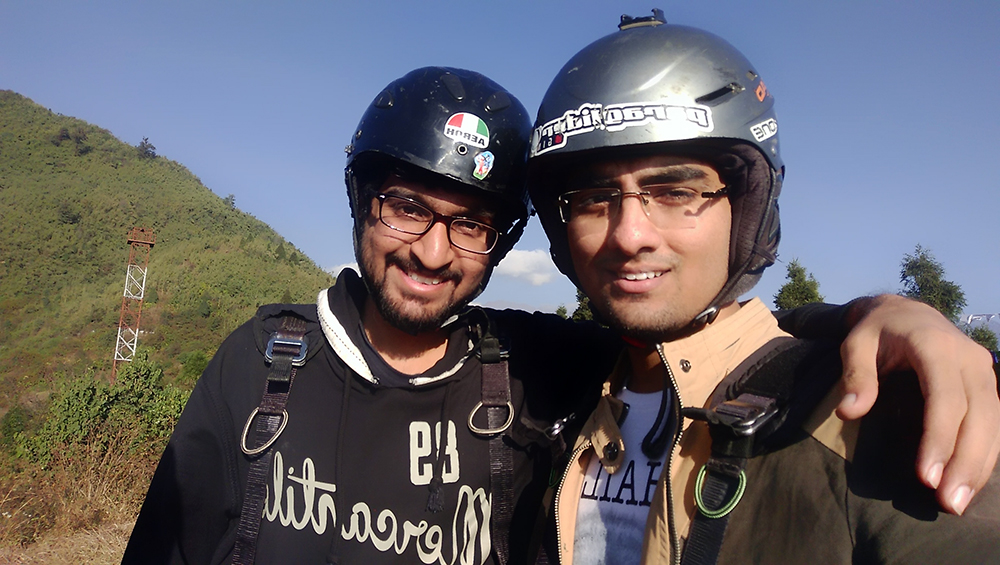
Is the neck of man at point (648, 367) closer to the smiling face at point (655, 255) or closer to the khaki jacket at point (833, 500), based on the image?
the smiling face at point (655, 255)

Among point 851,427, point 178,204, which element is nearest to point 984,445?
point 851,427

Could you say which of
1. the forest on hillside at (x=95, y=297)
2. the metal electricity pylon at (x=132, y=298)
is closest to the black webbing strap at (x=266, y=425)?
the forest on hillside at (x=95, y=297)

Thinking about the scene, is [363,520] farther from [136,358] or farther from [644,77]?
[136,358]

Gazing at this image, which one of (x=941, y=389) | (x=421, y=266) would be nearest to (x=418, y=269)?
(x=421, y=266)

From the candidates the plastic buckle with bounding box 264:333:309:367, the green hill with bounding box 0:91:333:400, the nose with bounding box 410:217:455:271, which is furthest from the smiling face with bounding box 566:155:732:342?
the green hill with bounding box 0:91:333:400

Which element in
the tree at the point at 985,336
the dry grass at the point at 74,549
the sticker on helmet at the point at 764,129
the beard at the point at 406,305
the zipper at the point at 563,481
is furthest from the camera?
the tree at the point at 985,336

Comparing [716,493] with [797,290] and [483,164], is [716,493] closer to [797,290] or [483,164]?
[483,164]

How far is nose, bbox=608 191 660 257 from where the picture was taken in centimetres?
191

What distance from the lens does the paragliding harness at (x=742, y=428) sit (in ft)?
4.49

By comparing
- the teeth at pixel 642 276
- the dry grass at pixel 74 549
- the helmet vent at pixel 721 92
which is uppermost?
the helmet vent at pixel 721 92

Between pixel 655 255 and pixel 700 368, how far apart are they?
43cm

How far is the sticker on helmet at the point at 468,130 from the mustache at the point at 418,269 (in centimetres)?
70

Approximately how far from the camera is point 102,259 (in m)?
76.3

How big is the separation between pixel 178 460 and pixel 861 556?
8.45 ft
